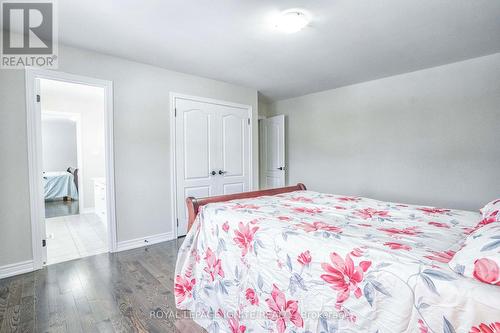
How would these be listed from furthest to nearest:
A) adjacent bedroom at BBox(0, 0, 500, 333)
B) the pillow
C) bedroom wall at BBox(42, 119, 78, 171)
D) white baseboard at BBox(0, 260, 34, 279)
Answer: bedroom wall at BBox(42, 119, 78, 171)
white baseboard at BBox(0, 260, 34, 279)
adjacent bedroom at BBox(0, 0, 500, 333)
the pillow

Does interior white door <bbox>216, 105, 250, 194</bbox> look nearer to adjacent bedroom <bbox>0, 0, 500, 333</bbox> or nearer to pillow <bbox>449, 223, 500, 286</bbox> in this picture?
adjacent bedroom <bbox>0, 0, 500, 333</bbox>

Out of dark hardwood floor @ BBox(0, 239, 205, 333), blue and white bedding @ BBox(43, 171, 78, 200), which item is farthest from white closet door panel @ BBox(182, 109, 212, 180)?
blue and white bedding @ BBox(43, 171, 78, 200)

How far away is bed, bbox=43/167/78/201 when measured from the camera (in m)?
6.01

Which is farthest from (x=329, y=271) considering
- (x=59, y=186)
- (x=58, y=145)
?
(x=58, y=145)

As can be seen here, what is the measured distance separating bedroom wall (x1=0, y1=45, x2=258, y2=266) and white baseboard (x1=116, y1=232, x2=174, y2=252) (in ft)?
0.16

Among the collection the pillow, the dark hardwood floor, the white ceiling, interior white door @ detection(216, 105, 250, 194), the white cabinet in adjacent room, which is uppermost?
the white ceiling

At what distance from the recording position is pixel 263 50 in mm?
2850

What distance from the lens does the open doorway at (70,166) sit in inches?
100

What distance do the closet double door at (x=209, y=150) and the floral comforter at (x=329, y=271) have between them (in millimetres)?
1814

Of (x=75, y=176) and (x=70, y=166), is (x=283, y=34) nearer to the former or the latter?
(x=75, y=176)

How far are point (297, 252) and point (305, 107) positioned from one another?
4.14 metres

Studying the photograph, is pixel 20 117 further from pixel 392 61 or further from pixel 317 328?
pixel 392 61

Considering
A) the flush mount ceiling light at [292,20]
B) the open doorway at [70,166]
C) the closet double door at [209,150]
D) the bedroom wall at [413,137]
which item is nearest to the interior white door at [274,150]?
the bedroom wall at [413,137]

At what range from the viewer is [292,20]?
6.98ft
